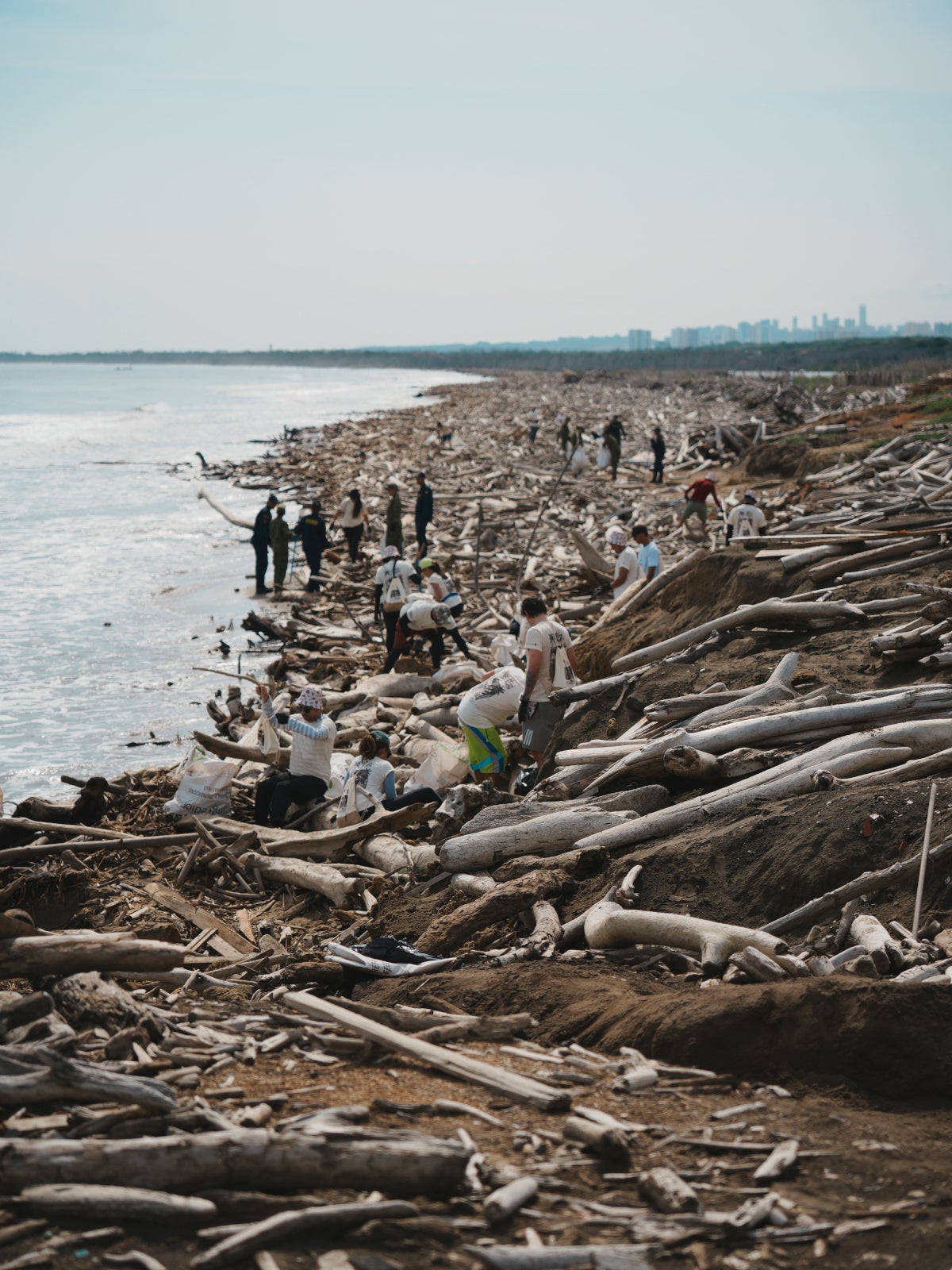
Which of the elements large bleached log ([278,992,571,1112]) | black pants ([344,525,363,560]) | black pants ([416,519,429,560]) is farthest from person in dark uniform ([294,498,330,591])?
large bleached log ([278,992,571,1112])

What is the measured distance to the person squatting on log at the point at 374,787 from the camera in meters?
9.02

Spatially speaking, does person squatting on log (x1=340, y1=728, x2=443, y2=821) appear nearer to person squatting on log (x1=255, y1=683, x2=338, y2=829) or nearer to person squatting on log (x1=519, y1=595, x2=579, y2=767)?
person squatting on log (x1=255, y1=683, x2=338, y2=829)

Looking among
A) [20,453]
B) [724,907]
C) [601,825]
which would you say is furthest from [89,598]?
[20,453]

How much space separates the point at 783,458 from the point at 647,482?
411 centimetres

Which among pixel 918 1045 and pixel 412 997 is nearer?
pixel 918 1045

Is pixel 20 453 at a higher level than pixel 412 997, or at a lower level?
higher

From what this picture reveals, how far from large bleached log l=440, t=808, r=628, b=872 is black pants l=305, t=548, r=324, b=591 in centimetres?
1319

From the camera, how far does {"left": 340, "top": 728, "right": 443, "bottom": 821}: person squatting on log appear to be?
9023 millimetres

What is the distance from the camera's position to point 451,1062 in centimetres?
461

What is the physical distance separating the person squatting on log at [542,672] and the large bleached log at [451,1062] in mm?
4447

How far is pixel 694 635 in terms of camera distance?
34.4ft

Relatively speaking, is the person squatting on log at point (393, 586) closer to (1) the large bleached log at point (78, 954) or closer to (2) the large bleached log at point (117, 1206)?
(1) the large bleached log at point (78, 954)

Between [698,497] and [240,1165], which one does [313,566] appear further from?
[240,1165]

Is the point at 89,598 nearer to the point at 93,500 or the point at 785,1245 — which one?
the point at 93,500
